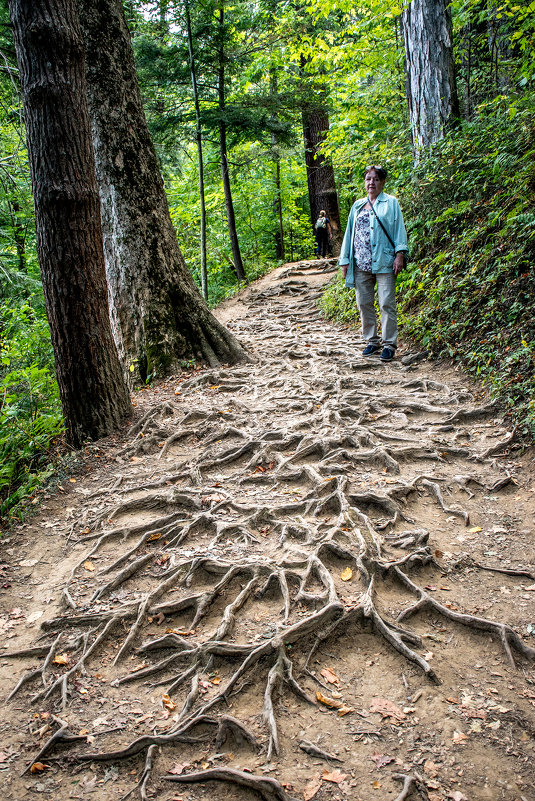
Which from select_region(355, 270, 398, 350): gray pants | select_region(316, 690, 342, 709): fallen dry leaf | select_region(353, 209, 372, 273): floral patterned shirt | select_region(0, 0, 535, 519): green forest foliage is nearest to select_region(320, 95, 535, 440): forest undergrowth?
select_region(0, 0, 535, 519): green forest foliage

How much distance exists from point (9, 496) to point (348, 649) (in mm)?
3895

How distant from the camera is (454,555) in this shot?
372 centimetres

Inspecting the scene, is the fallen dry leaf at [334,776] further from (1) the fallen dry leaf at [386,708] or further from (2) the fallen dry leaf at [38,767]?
(2) the fallen dry leaf at [38,767]

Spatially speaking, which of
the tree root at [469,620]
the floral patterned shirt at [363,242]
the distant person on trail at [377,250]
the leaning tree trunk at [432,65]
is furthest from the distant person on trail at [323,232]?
the tree root at [469,620]

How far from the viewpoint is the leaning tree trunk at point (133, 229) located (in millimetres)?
7914

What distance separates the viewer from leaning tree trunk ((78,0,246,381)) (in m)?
7.91

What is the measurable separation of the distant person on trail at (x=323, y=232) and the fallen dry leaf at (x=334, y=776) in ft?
58.4

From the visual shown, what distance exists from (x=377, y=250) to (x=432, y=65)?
4.23 metres

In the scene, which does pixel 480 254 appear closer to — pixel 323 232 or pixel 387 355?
pixel 387 355

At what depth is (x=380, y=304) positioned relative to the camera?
7.46 meters

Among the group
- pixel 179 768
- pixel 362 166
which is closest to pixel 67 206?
pixel 179 768

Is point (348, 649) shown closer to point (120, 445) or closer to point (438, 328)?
point (120, 445)

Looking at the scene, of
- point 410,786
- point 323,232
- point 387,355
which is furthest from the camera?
point 323,232

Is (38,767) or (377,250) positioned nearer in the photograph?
(38,767)
